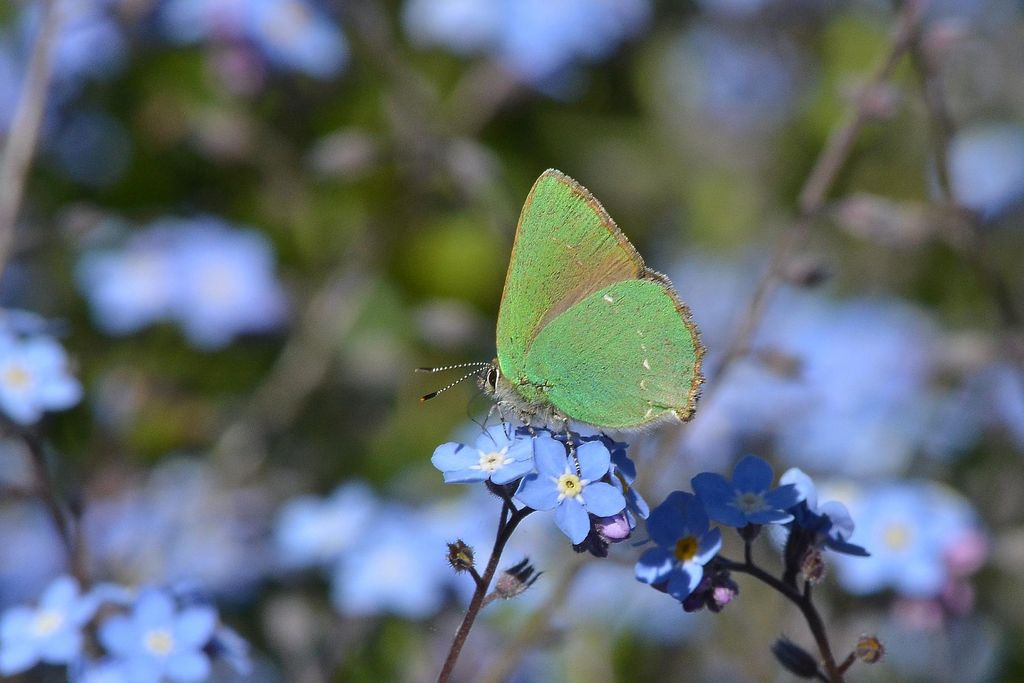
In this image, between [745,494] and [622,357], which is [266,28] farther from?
[745,494]

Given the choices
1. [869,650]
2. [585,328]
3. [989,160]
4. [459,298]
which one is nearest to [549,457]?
[869,650]

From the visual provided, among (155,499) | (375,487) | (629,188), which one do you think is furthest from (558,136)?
(155,499)

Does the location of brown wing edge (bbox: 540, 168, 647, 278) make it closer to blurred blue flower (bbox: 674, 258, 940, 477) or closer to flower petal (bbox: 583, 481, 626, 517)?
flower petal (bbox: 583, 481, 626, 517)

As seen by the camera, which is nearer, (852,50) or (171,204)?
(171,204)

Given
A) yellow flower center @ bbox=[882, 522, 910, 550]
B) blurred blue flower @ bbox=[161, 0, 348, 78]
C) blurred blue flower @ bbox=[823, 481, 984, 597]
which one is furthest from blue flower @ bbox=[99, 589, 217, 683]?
blurred blue flower @ bbox=[161, 0, 348, 78]

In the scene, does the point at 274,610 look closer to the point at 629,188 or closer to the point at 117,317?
the point at 117,317

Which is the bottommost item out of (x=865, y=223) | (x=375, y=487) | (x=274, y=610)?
(x=375, y=487)

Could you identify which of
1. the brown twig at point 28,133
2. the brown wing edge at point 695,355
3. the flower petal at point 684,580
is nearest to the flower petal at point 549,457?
the flower petal at point 684,580

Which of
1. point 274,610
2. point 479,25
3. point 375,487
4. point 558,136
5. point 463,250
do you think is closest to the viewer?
point 274,610
